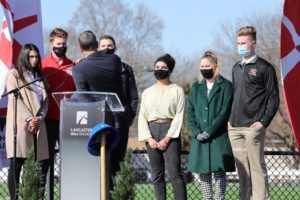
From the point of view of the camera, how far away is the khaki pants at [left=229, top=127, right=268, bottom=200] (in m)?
9.33

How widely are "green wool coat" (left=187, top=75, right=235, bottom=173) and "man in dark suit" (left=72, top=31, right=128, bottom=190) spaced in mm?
1160

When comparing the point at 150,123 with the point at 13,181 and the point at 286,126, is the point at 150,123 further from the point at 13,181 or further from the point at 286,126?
the point at 286,126

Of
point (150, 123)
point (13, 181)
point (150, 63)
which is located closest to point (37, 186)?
point (13, 181)

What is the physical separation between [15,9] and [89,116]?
131 inches

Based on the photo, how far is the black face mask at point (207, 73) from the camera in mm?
9680

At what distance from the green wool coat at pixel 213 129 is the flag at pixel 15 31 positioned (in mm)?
2314

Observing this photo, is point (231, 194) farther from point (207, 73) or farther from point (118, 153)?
point (118, 153)

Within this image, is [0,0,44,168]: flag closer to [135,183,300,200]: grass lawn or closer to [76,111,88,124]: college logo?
[76,111,88,124]: college logo

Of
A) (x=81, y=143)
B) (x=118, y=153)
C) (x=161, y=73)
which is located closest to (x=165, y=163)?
(x=118, y=153)

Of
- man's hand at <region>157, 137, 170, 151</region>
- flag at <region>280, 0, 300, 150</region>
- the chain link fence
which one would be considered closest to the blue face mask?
flag at <region>280, 0, 300, 150</region>

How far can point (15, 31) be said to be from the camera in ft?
34.2

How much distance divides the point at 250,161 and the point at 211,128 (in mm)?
610

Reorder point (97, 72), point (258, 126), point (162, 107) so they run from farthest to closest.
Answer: point (162, 107)
point (258, 126)
point (97, 72)

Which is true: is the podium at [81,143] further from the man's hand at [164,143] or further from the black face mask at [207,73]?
the black face mask at [207,73]
